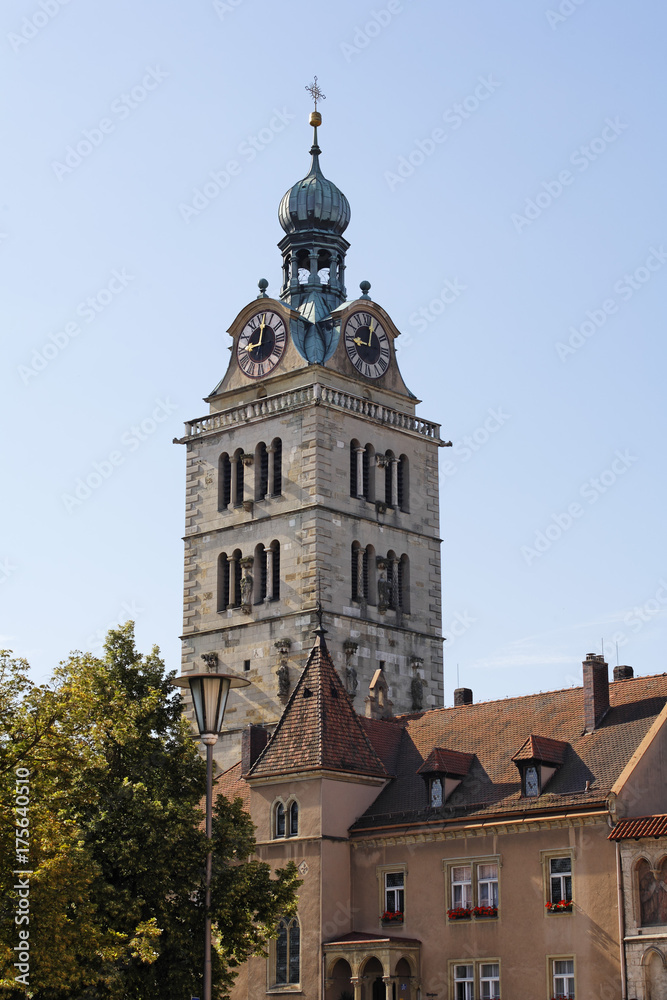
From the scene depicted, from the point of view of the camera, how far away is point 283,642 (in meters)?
72.0

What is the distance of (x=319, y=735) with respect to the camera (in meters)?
52.4

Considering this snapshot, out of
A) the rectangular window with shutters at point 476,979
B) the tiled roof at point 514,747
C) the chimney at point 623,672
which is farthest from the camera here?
the chimney at point 623,672

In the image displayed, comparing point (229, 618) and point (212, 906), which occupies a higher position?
point (229, 618)

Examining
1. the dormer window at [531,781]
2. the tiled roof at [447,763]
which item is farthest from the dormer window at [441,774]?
the dormer window at [531,781]

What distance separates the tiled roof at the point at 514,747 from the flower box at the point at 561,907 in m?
2.61

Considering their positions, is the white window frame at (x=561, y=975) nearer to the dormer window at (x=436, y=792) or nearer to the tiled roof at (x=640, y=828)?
the tiled roof at (x=640, y=828)

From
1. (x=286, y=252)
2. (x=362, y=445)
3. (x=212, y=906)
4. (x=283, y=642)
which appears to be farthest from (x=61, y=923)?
(x=286, y=252)

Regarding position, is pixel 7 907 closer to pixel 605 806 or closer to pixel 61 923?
pixel 61 923

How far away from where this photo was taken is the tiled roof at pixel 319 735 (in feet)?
171

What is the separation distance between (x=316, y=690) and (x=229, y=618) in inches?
850

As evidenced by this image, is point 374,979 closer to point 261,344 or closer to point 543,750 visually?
point 543,750

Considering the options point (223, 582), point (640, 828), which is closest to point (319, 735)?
point (640, 828)

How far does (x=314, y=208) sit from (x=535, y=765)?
41.0 metres

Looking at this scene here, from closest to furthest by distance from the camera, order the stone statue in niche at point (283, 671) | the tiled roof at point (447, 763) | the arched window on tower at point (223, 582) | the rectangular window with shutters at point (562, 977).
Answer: the rectangular window with shutters at point (562, 977), the tiled roof at point (447, 763), the stone statue in niche at point (283, 671), the arched window on tower at point (223, 582)
